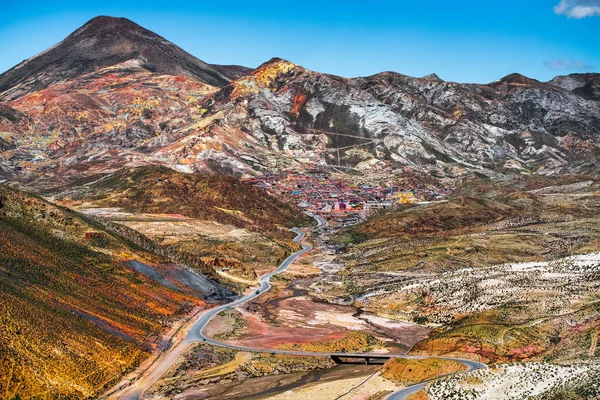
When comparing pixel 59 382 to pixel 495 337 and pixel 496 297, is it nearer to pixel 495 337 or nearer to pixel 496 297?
pixel 495 337

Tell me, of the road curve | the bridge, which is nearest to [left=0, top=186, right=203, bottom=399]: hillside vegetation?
the road curve

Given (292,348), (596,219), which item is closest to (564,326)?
(292,348)

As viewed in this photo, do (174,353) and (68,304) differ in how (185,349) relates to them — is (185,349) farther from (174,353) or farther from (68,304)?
(68,304)

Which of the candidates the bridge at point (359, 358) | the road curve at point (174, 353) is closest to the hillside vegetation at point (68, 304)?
the road curve at point (174, 353)

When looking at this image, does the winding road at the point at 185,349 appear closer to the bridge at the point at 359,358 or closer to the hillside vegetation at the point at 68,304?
the bridge at the point at 359,358

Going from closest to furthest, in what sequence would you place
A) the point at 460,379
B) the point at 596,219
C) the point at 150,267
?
the point at 460,379 → the point at 150,267 → the point at 596,219

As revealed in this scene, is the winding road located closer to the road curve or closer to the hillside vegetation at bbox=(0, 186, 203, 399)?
the road curve

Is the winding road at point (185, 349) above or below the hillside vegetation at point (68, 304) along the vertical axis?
below

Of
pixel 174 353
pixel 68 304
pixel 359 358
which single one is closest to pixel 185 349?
pixel 174 353
